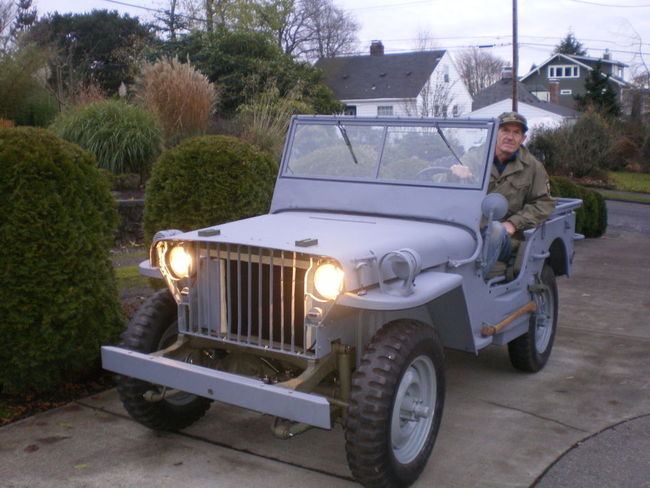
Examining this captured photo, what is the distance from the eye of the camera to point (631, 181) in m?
30.2

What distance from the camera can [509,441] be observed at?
4348 mm

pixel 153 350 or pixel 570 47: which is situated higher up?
pixel 570 47

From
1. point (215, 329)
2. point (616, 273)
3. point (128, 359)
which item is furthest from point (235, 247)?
point (616, 273)

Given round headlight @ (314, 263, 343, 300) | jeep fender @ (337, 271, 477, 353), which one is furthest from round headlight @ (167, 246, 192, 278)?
jeep fender @ (337, 271, 477, 353)

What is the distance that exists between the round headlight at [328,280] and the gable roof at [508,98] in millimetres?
44902

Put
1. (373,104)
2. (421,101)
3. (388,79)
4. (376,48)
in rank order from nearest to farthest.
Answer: (421,101) < (373,104) < (388,79) < (376,48)

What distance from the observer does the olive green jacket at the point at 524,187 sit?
546 centimetres

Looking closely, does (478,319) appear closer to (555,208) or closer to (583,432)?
(583,432)

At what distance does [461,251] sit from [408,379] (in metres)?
1.04

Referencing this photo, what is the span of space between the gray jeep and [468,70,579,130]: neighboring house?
127 ft

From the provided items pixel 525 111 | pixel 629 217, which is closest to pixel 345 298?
pixel 629 217

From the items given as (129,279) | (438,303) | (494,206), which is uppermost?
(494,206)

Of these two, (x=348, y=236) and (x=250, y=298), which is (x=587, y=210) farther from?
(x=250, y=298)

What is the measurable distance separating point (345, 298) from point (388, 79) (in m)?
42.7
